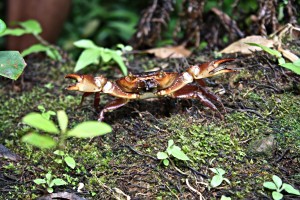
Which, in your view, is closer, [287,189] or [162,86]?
[287,189]

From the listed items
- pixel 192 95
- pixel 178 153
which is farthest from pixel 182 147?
pixel 192 95

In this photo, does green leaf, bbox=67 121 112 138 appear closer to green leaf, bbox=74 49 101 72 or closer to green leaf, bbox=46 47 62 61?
green leaf, bbox=74 49 101 72

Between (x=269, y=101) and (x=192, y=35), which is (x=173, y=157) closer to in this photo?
(x=269, y=101)

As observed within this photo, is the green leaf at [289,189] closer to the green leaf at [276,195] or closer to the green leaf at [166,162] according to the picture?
the green leaf at [276,195]

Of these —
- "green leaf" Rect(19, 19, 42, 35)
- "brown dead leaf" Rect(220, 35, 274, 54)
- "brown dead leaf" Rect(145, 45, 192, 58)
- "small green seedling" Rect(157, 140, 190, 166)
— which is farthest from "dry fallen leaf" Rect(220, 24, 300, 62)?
"green leaf" Rect(19, 19, 42, 35)

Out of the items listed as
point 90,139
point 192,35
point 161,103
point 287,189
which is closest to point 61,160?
point 90,139

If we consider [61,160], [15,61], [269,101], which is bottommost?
[61,160]
